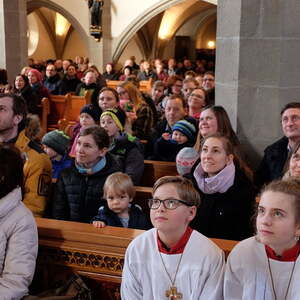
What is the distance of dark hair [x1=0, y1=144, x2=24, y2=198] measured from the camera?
221cm

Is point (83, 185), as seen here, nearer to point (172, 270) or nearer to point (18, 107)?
point (18, 107)

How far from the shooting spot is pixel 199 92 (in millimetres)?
5125

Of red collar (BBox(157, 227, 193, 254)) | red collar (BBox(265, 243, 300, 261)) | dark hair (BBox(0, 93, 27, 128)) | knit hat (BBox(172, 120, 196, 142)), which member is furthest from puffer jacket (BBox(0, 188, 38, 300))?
knit hat (BBox(172, 120, 196, 142))

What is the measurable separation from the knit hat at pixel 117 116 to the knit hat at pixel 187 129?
47 cm

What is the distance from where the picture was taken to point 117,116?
165 inches

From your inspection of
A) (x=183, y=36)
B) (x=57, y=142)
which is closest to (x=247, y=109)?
A: (x=57, y=142)

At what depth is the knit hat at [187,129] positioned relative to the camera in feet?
14.3

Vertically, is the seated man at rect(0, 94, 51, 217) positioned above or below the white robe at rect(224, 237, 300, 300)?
above

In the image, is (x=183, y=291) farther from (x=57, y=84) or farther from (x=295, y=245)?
(x=57, y=84)

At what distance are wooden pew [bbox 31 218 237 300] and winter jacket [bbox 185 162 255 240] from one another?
0.49 meters

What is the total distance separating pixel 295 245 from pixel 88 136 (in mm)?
1553

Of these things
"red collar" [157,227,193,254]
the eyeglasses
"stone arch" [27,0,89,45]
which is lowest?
"red collar" [157,227,193,254]

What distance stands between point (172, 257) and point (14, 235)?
2.24ft

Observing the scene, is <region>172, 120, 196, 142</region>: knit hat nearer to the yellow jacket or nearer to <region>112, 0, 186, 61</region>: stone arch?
the yellow jacket
